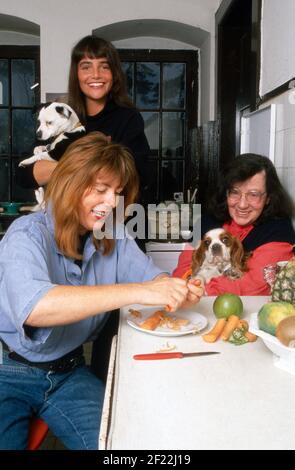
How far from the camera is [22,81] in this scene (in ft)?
13.1

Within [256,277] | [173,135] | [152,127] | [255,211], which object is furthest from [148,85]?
[256,277]

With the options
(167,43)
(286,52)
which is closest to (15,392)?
(286,52)

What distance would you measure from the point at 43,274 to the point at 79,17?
2810mm

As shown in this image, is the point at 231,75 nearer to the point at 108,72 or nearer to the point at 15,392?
the point at 108,72

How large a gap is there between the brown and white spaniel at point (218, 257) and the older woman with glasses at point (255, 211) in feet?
0.13

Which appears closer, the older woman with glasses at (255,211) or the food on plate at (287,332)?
the food on plate at (287,332)

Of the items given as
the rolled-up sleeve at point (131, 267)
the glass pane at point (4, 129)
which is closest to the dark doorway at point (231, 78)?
the glass pane at point (4, 129)

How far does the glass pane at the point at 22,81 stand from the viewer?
3984 millimetres

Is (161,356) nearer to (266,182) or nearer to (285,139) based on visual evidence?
(266,182)

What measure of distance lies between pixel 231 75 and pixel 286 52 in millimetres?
1256

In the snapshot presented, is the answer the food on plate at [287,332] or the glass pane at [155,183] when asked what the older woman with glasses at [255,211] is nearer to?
the food on plate at [287,332]

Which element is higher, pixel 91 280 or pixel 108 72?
pixel 108 72

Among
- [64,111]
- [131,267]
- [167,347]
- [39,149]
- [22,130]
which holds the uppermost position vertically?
[22,130]
